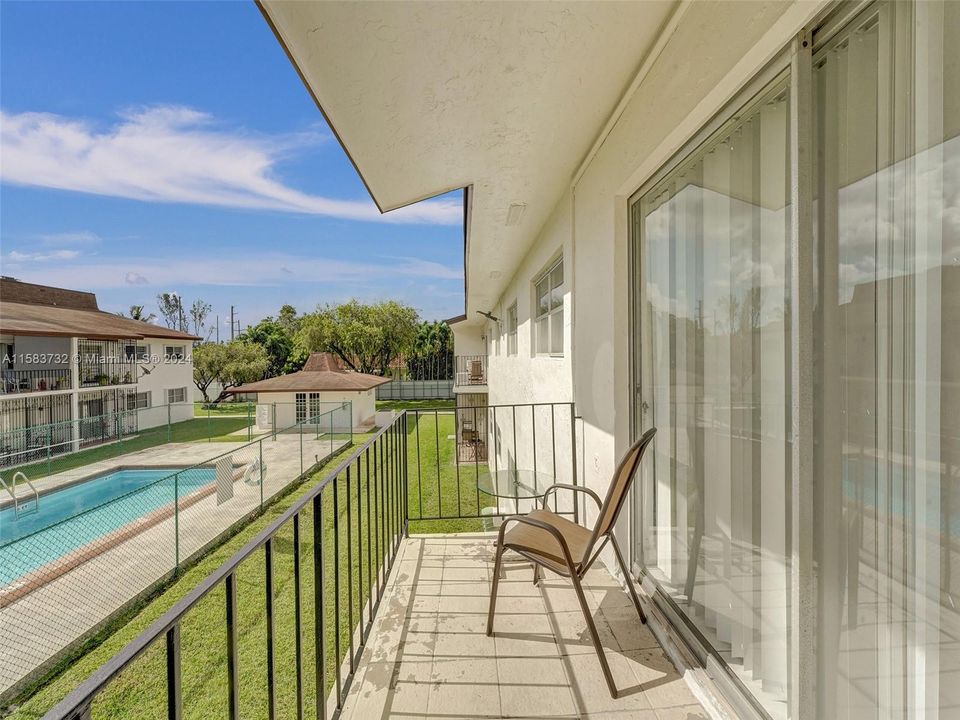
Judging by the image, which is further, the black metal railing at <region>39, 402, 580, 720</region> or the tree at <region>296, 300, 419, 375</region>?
the tree at <region>296, 300, 419, 375</region>

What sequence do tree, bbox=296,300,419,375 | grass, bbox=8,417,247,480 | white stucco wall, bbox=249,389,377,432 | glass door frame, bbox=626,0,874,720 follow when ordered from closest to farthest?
glass door frame, bbox=626,0,874,720 < grass, bbox=8,417,247,480 < white stucco wall, bbox=249,389,377,432 < tree, bbox=296,300,419,375

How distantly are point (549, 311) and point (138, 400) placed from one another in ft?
91.2

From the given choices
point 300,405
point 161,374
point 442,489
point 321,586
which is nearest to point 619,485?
point 321,586

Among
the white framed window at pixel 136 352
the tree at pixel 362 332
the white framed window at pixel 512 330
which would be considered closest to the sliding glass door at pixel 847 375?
the white framed window at pixel 512 330

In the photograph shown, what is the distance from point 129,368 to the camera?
23.6m

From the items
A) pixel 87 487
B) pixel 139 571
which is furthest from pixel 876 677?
pixel 87 487

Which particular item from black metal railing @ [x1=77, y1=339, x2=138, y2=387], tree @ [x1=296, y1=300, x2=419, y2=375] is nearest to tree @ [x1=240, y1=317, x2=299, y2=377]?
tree @ [x1=296, y1=300, x2=419, y2=375]

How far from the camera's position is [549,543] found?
1.95 meters

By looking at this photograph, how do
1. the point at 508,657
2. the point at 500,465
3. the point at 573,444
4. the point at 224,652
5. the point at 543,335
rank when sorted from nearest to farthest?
1. the point at 508,657
2. the point at 573,444
3. the point at 224,652
4. the point at 543,335
5. the point at 500,465

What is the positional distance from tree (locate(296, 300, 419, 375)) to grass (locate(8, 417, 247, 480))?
660cm

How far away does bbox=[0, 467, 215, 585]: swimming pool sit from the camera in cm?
566

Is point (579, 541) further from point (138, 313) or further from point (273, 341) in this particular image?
point (138, 313)

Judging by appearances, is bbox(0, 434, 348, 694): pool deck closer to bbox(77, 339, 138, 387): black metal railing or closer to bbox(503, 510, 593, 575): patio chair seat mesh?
bbox(503, 510, 593, 575): patio chair seat mesh

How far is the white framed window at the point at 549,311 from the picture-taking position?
4.27 meters
